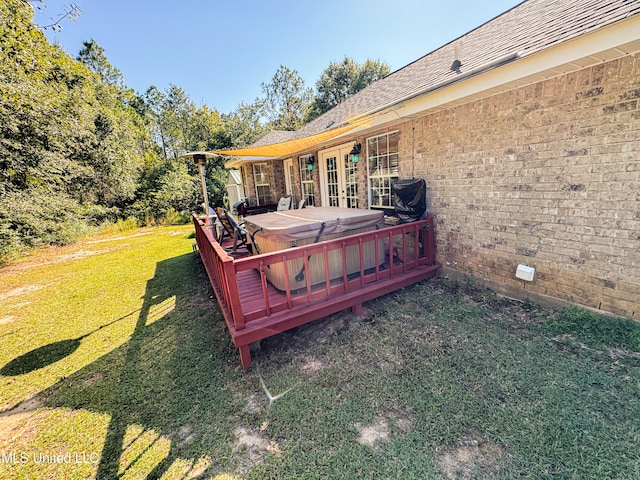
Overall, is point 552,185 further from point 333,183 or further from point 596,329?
point 333,183

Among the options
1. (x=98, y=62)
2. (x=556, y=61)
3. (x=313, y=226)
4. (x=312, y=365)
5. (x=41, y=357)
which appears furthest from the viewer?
(x=98, y=62)

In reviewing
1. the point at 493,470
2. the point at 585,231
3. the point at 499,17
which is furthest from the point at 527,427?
the point at 499,17

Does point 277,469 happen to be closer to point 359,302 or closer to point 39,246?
point 359,302

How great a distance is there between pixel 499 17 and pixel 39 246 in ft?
51.9

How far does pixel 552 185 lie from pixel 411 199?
6.83 ft

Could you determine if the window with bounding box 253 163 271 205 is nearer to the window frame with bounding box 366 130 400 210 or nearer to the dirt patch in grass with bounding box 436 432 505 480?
the window frame with bounding box 366 130 400 210

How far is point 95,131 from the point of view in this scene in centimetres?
1440

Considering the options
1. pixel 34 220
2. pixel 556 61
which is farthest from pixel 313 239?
pixel 34 220

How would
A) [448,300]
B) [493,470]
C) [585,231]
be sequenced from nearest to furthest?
1. [493,470]
2. [585,231]
3. [448,300]

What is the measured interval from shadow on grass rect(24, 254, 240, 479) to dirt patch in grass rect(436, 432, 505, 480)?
1.66 meters

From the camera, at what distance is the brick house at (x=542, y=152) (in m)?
2.84

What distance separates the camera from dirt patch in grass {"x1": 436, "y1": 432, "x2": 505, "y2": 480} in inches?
70.8

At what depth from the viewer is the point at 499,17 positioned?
18.8ft

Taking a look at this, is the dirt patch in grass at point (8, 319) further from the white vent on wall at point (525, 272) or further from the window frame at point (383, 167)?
the white vent on wall at point (525, 272)
